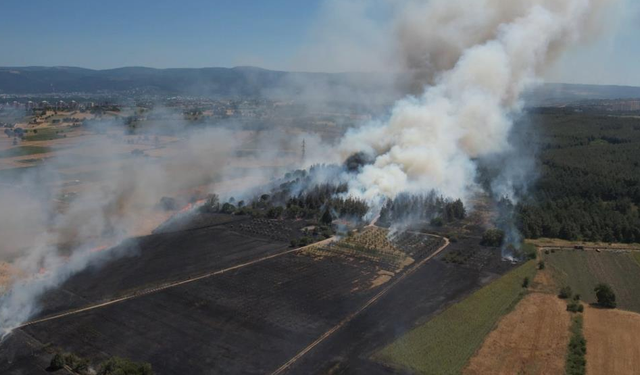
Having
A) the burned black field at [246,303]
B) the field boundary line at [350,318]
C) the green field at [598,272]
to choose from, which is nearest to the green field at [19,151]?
the burned black field at [246,303]

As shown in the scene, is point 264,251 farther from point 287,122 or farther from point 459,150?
point 287,122

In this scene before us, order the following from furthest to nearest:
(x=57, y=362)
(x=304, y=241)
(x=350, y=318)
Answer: (x=304, y=241) → (x=350, y=318) → (x=57, y=362)

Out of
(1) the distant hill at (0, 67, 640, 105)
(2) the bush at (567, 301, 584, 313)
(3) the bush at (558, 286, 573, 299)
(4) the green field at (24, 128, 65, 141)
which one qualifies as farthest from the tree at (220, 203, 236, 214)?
A: (1) the distant hill at (0, 67, 640, 105)

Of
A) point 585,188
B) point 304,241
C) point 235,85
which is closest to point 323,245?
point 304,241

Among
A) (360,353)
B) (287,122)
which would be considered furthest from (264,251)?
(287,122)

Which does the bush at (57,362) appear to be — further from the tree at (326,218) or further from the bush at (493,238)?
the bush at (493,238)

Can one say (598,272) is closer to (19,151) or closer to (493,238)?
(493,238)

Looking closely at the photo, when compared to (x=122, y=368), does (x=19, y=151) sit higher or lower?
higher

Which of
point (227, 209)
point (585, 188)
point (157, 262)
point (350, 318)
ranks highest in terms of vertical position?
point (585, 188)

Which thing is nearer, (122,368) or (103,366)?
(122,368)
